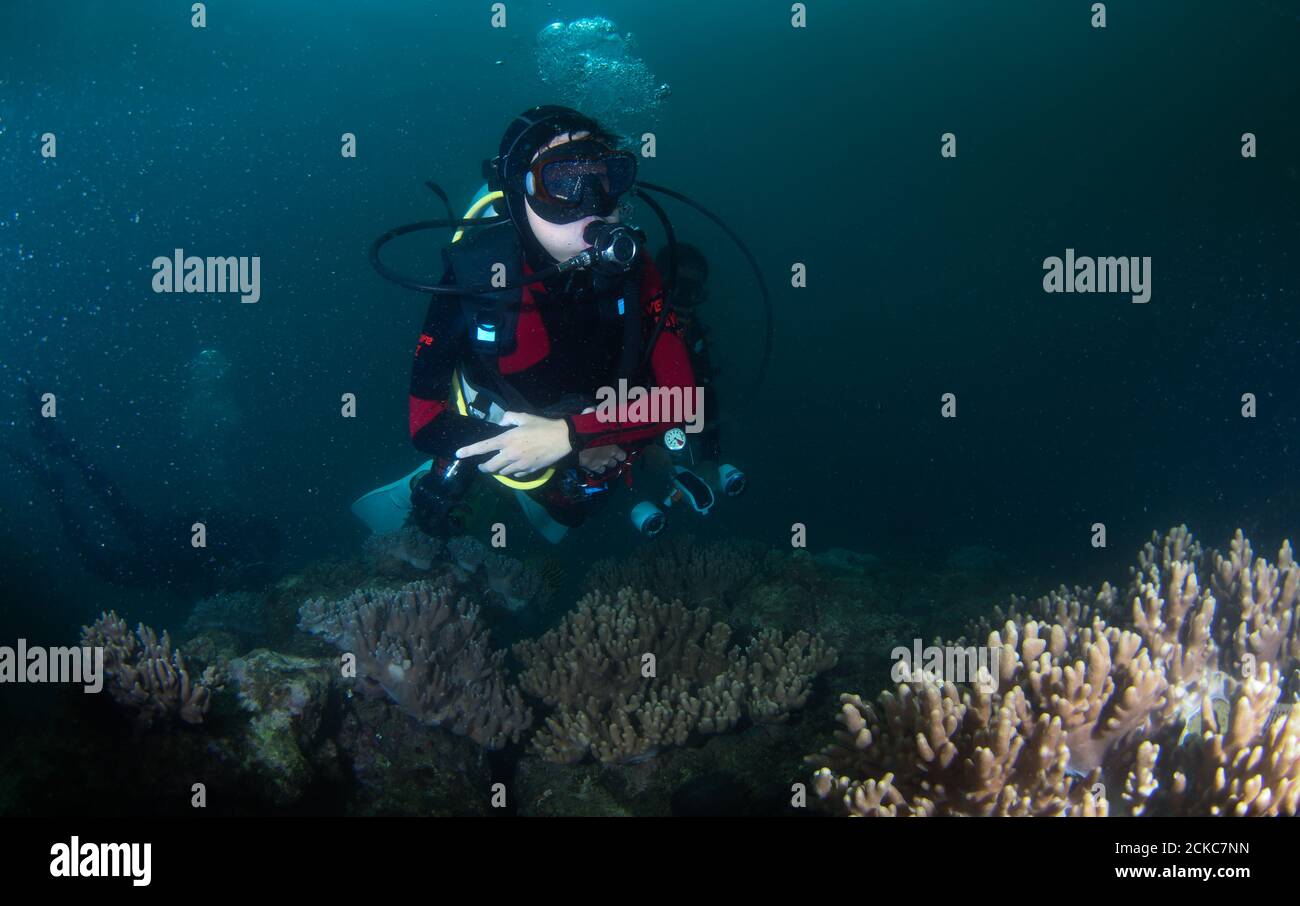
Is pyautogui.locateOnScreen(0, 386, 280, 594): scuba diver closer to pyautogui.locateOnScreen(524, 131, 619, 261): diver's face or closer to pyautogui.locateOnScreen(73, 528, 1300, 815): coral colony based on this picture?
pyautogui.locateOnScreen(73, 528, 1300, 815): coral colony

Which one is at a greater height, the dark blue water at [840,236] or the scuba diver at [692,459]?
the dark blue water at [840,236]

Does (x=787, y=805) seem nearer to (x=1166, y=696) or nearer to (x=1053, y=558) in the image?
(x=1166, y=696)

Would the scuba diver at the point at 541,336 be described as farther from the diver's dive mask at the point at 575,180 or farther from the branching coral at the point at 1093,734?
the branching coral at the point at 1093,734

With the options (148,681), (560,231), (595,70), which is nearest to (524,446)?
(560,231)

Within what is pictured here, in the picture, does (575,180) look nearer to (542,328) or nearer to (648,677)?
(542,328)

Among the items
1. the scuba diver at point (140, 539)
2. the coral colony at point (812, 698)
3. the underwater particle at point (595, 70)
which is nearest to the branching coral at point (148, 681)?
the coral colony at point (812, 698)

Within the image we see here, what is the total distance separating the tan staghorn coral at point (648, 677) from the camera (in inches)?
165

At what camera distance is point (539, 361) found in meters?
4.70

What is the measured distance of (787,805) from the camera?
3.66m

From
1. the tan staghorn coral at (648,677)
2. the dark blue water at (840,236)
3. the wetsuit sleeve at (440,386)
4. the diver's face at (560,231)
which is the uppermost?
the dark blue water at (840,236)

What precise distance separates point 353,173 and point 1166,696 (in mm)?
84335

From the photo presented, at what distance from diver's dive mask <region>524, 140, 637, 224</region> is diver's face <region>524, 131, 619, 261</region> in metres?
0.03

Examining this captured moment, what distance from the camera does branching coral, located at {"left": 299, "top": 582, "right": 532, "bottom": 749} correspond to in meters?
4.61
